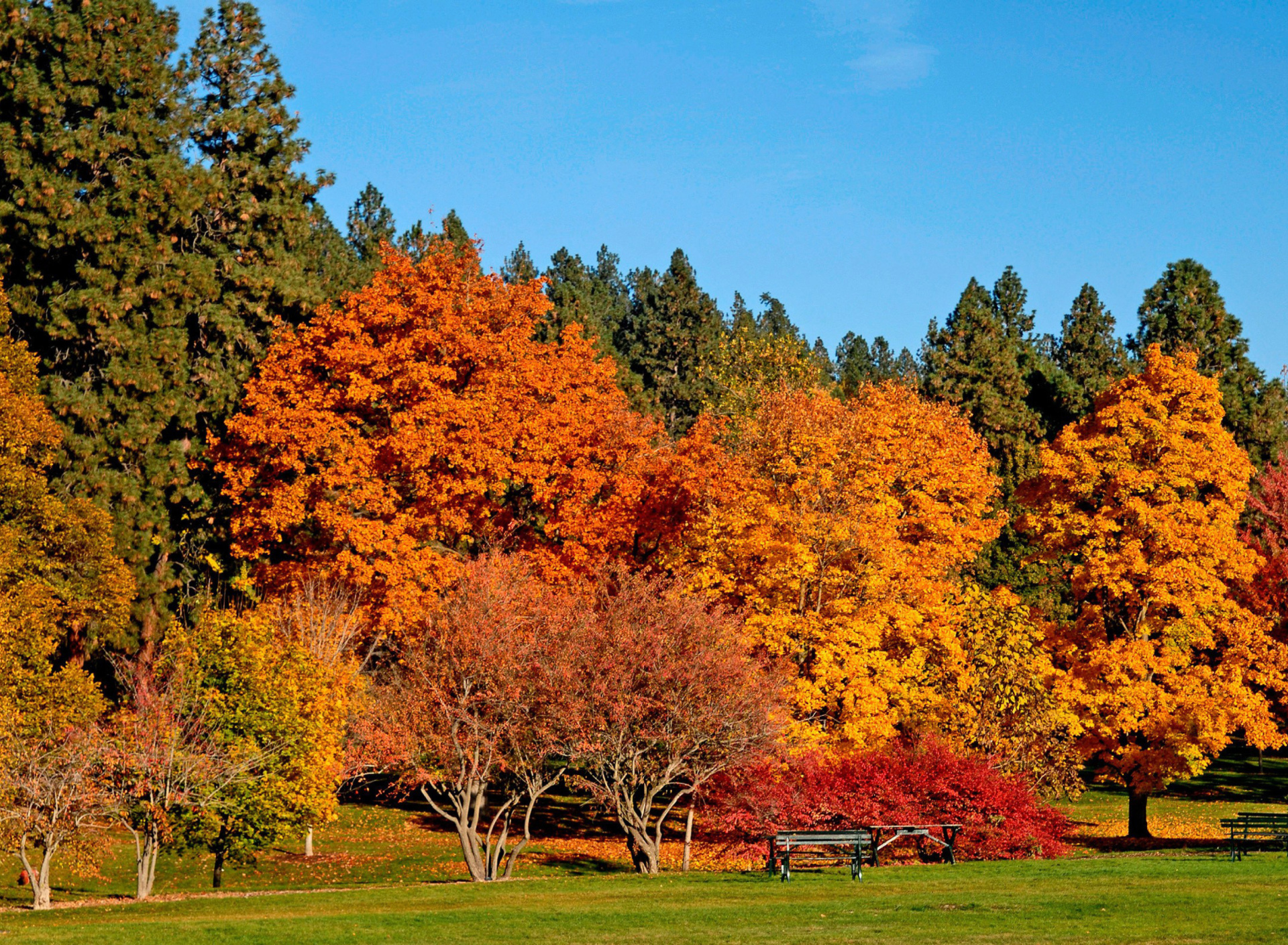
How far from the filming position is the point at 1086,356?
9531 centimetres

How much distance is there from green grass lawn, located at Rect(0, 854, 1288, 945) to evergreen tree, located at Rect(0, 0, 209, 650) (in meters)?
16.5

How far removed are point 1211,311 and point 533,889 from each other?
54.2m

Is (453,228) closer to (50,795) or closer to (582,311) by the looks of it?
(582,311)


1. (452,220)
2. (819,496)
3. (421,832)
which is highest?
(452,220)

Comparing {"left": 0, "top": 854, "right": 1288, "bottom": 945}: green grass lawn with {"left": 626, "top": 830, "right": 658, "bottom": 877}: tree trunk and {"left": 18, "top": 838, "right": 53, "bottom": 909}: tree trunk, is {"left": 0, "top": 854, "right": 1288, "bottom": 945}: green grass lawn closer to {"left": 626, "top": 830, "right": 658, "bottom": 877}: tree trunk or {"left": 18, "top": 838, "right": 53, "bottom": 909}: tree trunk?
{"left": 18, "top": 838, "right": 53, "bottom": 909}: tree trunk

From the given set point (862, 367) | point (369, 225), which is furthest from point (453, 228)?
point (862, 367)

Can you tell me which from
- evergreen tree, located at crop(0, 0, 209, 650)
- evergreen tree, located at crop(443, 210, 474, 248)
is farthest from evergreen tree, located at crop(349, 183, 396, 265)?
evergreen tree, located at crop(0, 0, 209, 650)

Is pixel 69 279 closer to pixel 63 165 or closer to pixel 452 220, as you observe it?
pixel 63 165

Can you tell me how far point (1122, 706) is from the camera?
115ft

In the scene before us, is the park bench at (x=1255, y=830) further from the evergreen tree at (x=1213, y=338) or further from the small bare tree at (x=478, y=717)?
the evergreen tree at (x=1213, y=338)

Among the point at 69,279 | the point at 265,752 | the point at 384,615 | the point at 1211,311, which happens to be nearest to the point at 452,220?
the point at 1211,311

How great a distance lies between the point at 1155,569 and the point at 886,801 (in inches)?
417

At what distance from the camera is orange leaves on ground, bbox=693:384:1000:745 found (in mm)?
32250

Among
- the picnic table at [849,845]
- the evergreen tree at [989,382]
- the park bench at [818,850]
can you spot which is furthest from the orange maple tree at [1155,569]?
the evergreen tree at [989,382]
